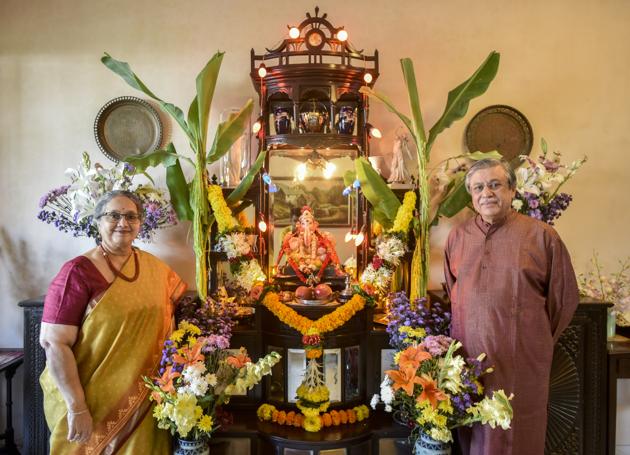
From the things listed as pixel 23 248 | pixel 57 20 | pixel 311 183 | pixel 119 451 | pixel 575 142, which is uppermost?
pixel 57 20

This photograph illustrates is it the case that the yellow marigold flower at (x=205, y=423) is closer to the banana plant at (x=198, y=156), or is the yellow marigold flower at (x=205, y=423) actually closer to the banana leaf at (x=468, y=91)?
the banana plant at (x=198, y=156)

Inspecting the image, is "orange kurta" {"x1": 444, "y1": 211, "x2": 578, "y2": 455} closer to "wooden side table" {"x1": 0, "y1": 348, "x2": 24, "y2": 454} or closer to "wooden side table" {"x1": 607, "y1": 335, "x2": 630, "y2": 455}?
"wooden side table" {"x1": 607, "y1": 335, "x2": 630, "y2": 455}

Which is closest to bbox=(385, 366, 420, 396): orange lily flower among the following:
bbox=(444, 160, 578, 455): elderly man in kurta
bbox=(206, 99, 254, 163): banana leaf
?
bbox=(444, 160, 578, 455): elderly man in kurta

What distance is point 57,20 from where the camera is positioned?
3.81m

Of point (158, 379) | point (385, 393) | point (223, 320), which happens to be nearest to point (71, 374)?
point (158, 379)

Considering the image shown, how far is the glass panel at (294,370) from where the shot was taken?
3.09 m

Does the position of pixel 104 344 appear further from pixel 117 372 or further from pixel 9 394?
pixel 9 394

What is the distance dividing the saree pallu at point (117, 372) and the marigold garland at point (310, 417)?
0.75 m

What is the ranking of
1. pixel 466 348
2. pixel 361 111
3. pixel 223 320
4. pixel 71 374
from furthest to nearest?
A: pixel 361 111, pixel 223 320, pixel 466 348, pixel 71 374

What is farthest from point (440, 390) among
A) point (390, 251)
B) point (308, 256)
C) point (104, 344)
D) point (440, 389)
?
point (104, 344)

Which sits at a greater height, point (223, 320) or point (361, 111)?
point (361, 111)

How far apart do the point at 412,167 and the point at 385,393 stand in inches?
82.3

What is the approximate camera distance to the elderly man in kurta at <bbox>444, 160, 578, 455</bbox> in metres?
2.48

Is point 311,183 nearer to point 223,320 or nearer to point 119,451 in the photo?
point 223,320
